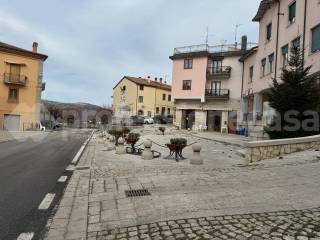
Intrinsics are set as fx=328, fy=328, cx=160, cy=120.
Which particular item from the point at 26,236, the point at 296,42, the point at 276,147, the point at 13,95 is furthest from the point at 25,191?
the point at 13,95

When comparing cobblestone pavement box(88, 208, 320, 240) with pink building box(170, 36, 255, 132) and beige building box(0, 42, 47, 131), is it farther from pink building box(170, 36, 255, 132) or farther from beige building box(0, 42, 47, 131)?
beige building box(0, 42, 47, 131)

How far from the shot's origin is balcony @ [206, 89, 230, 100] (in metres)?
42.2

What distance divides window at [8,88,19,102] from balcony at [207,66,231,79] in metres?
25.9

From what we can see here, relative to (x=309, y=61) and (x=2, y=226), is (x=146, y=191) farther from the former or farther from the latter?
(x=309, y=61)

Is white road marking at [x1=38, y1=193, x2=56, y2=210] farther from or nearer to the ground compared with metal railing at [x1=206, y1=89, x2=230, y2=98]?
nearer to the ground

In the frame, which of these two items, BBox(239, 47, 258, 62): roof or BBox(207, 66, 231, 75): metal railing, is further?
BBox(207, 66, 231, 75): metal railing

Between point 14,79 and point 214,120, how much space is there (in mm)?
27260

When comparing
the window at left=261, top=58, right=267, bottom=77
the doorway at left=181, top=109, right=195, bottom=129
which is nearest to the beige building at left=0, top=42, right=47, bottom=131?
the doorway at left=181, top=109, right=195, bottom=129

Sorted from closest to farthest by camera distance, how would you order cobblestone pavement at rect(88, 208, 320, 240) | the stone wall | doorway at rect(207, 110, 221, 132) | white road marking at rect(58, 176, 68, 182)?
cobblestone pavement at rect(88, 208, 320, 240)
white road marking at rect(58, 176, 68, 182)
the stone wall
doorway at rect(207, 110, 221, 132)

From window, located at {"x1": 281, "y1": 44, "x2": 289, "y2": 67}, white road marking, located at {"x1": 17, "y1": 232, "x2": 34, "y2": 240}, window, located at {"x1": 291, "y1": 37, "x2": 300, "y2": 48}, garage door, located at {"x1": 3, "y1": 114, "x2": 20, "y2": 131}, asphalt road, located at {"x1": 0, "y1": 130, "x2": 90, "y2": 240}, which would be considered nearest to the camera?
white road marking, located at {"x1": 17, "y1": 232, "x2": 34, "y2": 240}

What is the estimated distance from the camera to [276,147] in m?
11.8

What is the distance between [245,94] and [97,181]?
2793 centimetres

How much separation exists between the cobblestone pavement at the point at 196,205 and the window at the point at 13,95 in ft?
126

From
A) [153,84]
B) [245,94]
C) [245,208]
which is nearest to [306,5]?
[245,94]
